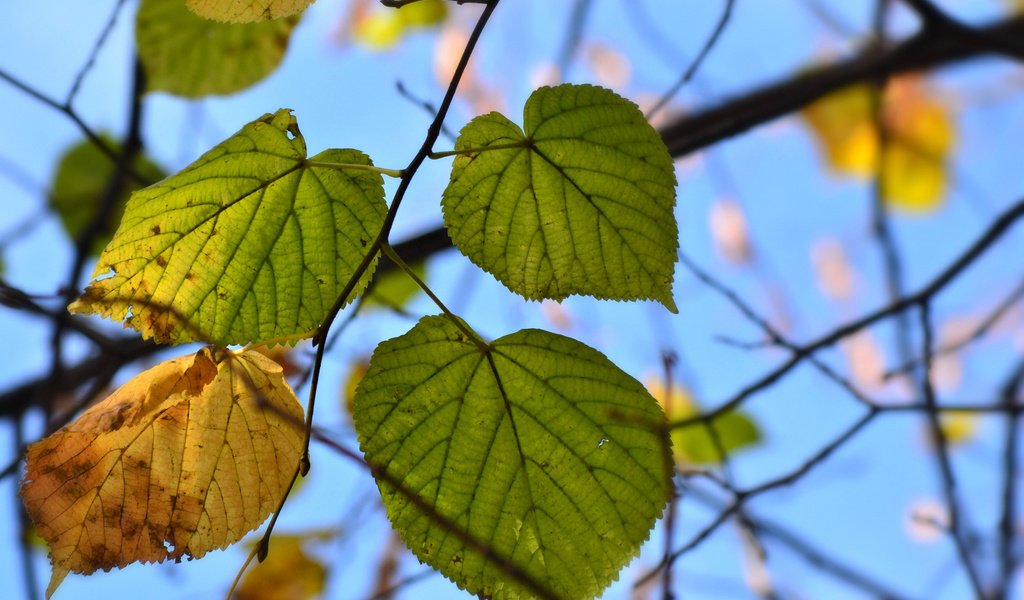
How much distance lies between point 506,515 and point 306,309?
24cm

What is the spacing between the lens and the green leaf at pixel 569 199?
28.3 inches

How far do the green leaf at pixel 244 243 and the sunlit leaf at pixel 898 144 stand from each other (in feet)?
7.05

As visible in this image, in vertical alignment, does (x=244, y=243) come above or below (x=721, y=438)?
below

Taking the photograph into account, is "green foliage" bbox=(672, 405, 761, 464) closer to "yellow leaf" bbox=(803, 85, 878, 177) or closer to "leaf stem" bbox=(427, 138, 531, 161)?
"leaf stem" bbox=(427, 138, 531, 161)

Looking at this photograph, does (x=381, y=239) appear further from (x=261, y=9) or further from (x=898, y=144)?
(x=898, y=144)

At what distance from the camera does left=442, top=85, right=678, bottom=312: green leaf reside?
2.36 ft

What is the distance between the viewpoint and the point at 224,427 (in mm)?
764

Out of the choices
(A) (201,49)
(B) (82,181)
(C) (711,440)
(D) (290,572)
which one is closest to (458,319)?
(A) (201,49)

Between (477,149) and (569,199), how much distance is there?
9cm

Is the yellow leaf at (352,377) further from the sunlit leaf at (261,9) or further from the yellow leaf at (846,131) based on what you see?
the yellow leaf at (846,131)

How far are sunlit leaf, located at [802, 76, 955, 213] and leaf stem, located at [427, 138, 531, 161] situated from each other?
2.06 metres

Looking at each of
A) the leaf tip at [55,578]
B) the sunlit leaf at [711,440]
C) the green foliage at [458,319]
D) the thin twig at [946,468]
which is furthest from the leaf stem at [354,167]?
the sunlit leaf at [711,440]

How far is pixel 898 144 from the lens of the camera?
2711mm

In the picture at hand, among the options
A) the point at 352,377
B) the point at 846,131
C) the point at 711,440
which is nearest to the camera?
the point at 711,440
